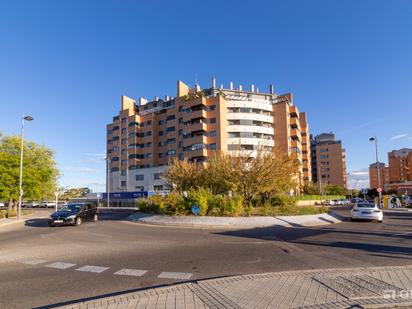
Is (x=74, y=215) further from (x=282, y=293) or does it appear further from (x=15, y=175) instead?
(x=282, y=293)

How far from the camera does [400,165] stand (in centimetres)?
13988

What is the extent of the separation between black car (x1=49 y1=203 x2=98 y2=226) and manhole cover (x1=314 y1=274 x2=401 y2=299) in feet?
57.5

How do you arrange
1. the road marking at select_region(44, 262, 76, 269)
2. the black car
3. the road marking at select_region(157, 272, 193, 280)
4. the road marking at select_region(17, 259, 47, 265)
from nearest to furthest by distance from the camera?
1. the road marking at select_region(157, 272, 193, 280)
2. the road marking at select_region(44, 262, 76, 269)
3. the road marking at select_region(17, 259, 47, 265)
4. the black car

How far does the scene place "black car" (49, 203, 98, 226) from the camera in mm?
19484

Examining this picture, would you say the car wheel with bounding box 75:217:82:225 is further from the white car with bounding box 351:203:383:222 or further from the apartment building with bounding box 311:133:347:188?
the apartment building with bounding box 311:133:347:188

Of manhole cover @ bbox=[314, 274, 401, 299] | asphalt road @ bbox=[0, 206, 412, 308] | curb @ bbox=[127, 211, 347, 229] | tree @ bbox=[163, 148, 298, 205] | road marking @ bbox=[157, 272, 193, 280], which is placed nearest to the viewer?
manhole cover @ bbox=[314, 274, 401, 299]

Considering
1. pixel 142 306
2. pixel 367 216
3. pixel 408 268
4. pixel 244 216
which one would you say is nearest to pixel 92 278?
pixel 142 306

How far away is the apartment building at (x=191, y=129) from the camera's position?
6838 centimetres

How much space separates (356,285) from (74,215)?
18273mm

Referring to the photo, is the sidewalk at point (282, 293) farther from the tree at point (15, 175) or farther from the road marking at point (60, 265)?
the tree at point (15, 175)

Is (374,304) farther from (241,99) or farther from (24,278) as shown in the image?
(241,99)

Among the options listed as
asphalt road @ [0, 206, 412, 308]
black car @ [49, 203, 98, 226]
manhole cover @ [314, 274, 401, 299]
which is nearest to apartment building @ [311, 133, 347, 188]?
black car @ [49, 203, 98, 226]

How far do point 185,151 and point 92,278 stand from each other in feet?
207

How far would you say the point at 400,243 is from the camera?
11359 millimetres
